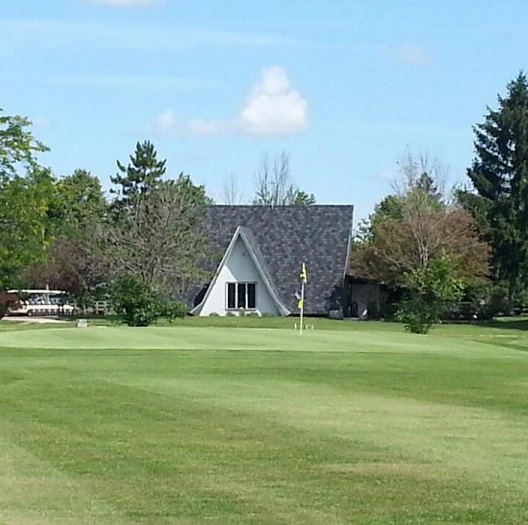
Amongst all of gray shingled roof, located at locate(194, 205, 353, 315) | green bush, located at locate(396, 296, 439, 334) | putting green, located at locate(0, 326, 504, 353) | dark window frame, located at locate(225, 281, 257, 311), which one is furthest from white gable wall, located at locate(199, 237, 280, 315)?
putting green, located at locate(0, 326, 504, 353)

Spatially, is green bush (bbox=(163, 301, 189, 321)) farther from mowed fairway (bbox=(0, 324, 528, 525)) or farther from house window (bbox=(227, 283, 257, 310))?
mowed fairway (bbox=(0, 324, 528, 525))

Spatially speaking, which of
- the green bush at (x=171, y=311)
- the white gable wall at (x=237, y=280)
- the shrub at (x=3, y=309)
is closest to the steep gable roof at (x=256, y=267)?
the white gable wall at (x=237, y=280)

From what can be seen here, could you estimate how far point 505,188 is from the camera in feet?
255

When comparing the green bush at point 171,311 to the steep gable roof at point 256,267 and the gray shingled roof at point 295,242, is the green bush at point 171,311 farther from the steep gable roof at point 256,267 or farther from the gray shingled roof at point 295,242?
the gray shingled roof at point 295,242

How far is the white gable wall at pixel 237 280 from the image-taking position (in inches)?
2633

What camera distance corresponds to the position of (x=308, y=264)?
227ft

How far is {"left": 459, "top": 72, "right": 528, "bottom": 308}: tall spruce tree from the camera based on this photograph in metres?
73.8

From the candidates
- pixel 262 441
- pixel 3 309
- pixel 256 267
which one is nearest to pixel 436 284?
pixel 256 267

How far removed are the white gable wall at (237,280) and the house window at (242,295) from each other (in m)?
0.17

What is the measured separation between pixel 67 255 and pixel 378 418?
187 feet

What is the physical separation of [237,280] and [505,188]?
66.7ft

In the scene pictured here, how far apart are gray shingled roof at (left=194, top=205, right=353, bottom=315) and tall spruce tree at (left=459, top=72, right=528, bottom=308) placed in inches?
367

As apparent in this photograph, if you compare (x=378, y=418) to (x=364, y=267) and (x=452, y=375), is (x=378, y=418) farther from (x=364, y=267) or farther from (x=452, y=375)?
(x=364, y=267)

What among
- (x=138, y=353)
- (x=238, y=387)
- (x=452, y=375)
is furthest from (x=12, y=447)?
(x=138, y=353)
